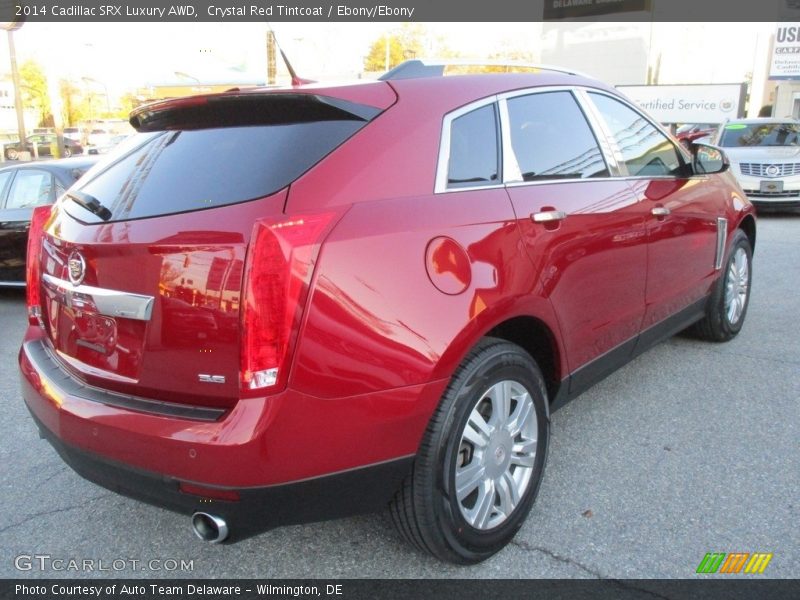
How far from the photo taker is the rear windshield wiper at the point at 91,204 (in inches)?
89.7

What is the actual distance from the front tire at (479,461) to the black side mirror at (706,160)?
7.00 feet

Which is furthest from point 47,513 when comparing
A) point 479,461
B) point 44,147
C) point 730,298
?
point 44,147

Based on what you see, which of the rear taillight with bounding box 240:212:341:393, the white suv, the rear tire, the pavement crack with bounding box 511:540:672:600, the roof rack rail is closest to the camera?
the rear taillight with bounding box 240:212:341:393

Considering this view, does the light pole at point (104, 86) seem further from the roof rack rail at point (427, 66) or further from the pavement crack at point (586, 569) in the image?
the pavement crack at point (586, 569)

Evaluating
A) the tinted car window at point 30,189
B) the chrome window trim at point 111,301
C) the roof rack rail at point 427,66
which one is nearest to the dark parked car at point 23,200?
the tinted car window at point 30,189

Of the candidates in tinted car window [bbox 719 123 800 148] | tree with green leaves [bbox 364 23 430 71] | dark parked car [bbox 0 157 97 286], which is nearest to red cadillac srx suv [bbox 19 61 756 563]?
dark parked car [bbox 0 157 97 286]

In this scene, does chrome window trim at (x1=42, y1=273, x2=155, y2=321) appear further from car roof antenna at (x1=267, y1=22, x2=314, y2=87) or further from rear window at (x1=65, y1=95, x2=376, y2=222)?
car roof antenna at (x1=267, y1=22, x2=314, y2=87)

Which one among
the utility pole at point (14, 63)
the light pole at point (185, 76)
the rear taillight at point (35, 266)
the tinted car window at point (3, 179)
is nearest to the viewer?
the rear taillight at point (35, 266)

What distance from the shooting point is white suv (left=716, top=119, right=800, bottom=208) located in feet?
37.6

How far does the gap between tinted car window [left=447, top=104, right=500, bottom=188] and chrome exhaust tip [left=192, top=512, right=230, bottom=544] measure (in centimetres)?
131

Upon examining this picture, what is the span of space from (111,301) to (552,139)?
1.90 metres
